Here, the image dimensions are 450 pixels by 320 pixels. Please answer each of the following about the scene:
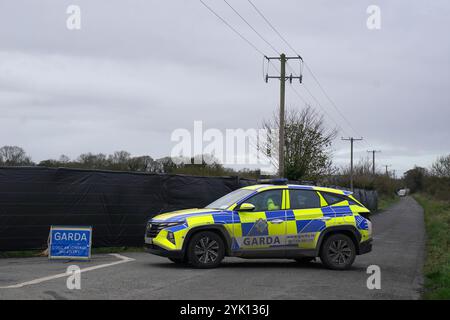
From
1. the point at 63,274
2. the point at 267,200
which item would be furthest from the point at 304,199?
the point at 63,274

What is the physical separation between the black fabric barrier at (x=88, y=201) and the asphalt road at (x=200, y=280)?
0.92m

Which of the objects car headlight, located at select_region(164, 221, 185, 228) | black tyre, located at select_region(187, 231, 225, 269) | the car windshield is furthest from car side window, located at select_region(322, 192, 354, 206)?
car headlight, located at select_region(164, 221, 185, 228)

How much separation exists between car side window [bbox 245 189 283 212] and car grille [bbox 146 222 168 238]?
5.62 ft

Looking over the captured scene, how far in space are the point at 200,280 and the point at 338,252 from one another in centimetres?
345

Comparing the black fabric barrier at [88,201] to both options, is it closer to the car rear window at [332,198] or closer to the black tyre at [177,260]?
the black tyre at [177,260]

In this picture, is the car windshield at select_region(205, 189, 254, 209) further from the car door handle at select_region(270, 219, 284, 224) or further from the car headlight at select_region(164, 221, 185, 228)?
the car headlight at select_region(164, 221, 185, 228)

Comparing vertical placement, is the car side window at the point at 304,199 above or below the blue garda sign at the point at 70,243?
above

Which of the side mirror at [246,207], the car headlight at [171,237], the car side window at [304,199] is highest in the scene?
the car side window at [304,199]

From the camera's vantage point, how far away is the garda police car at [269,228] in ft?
38.0

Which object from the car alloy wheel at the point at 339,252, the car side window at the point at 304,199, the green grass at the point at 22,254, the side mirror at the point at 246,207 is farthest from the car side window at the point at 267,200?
the green grass at the point at 22,254

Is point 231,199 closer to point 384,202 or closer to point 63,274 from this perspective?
Answer: point 63,274

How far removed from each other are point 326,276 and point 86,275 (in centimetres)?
425

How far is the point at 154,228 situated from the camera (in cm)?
1184
